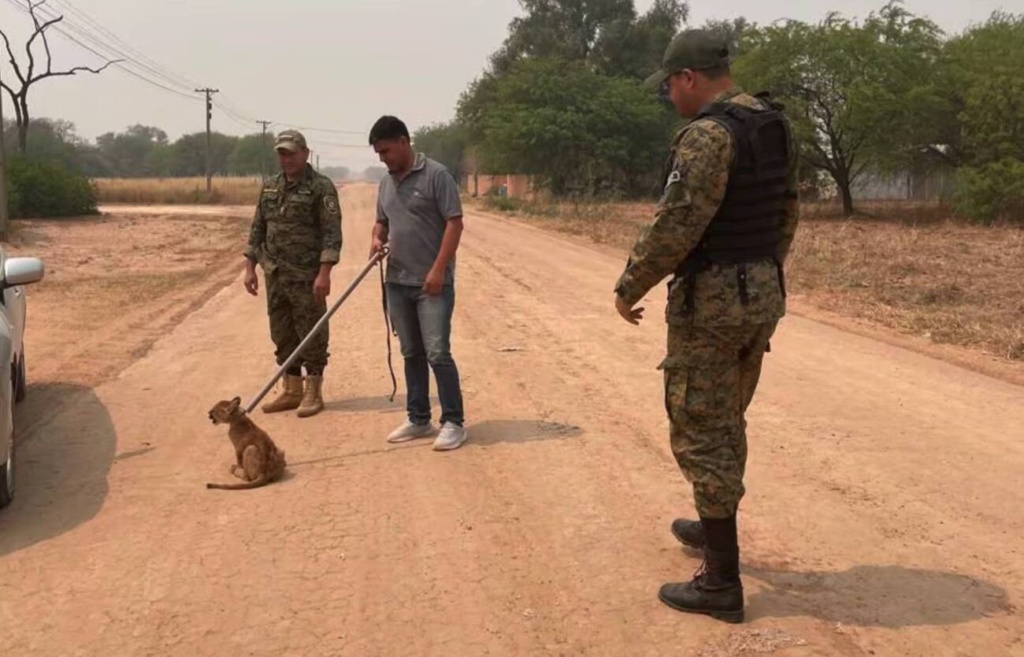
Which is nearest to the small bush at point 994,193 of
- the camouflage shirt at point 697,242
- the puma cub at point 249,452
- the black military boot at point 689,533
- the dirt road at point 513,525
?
the dirt road at point 513,525

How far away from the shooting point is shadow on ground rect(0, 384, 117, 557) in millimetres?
4102

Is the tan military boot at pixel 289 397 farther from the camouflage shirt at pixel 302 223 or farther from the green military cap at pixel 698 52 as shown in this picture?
the green military cap at pixel 698 52

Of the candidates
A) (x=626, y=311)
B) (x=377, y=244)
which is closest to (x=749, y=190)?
(x=626, y=311)

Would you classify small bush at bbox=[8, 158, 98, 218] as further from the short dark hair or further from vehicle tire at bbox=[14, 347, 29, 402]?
the short dark hair

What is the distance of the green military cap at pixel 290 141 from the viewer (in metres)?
5.68

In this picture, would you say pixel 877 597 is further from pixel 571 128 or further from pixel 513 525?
pixel 571 128

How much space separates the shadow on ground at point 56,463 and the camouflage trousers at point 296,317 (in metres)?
1.19

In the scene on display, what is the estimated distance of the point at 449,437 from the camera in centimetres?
520

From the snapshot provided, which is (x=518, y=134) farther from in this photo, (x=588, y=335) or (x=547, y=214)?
(x=588, y=335)

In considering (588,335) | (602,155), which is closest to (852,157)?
(602,155)

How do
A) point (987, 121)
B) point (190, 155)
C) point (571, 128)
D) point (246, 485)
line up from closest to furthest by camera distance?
point (246, 485)
point (987, 121)
point (571, 128)
point (190, 155)

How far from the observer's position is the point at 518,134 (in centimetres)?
4341

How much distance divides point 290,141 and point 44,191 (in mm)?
32833

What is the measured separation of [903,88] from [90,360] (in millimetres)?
28149
